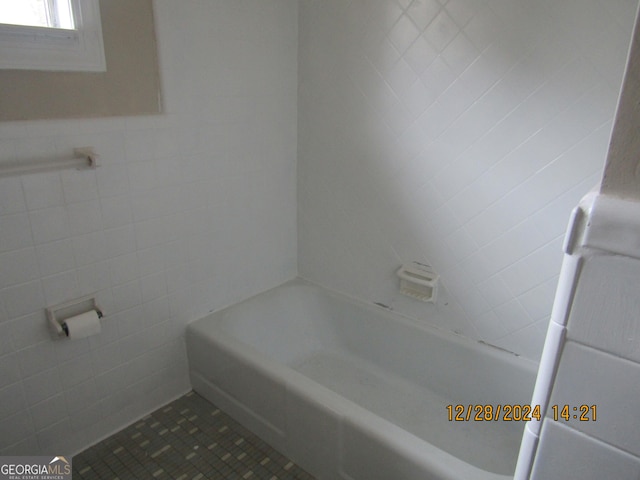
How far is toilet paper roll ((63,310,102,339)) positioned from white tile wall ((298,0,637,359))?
1166 millimetres

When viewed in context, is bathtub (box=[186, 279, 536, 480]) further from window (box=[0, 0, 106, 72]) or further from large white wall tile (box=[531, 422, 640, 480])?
window (box=[0, 0, 106, 72])

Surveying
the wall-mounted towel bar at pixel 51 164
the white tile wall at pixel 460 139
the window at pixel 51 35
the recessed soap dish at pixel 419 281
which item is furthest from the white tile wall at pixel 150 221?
the recessed soap dish at pixel 419 281

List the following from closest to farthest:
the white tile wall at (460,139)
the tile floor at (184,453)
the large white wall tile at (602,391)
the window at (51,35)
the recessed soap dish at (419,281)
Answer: the large white wall tile at (602,391)
the window at (51,35)
the white tile wall at (460,139)
the tile floor at (184,453)
the recessed soap dish at (419,281)

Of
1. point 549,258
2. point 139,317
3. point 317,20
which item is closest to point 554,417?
point 549,258

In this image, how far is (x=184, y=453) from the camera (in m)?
1.80

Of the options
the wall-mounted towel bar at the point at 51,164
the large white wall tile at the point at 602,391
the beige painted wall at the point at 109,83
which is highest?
the beige painted wall at the point at 109,83

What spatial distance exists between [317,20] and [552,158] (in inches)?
47.9

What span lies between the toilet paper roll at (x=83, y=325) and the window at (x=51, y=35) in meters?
0.85

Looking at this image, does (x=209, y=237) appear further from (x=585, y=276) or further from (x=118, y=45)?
(x=585, y=276)

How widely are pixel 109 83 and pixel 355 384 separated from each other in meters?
1.66

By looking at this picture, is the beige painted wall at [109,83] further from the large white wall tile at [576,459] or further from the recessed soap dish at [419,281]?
the large white wall tile at [576,459]

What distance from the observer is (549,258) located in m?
1.65

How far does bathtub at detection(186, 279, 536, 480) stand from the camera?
1.51 meters

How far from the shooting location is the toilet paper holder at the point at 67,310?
158 centimetres
